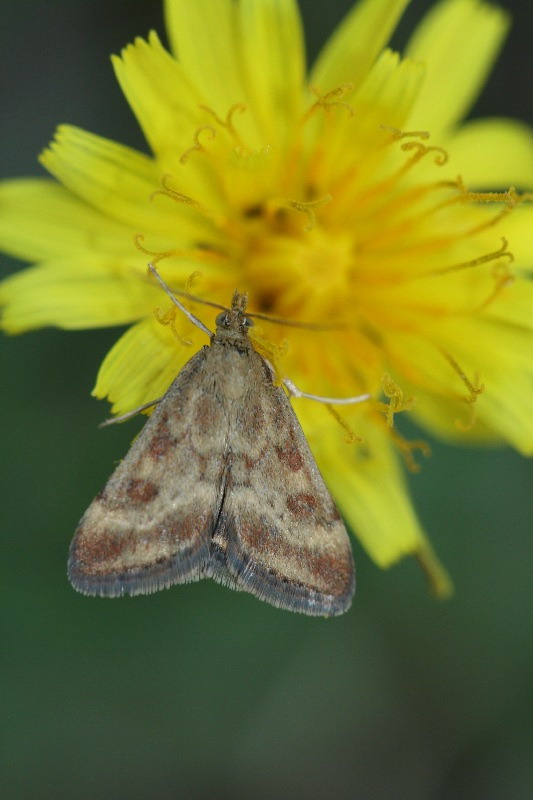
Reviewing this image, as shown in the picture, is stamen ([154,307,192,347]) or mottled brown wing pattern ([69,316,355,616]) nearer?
mottled brown wing pattern ([69,316,355,616])

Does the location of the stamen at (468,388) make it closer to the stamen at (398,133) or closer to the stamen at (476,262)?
the stamen at (476,262)

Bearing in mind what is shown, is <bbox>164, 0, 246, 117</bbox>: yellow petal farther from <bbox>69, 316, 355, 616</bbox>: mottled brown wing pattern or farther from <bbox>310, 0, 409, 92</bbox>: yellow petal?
<bbox>69, 316, 355, 616</bbox>: mottled brown wing pattern

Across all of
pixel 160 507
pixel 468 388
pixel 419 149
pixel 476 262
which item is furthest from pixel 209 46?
pixel 160 507

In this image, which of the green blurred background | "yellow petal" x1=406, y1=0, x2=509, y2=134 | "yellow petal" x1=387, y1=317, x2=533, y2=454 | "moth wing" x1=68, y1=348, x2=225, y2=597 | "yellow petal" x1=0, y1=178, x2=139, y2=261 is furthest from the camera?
the green blurred background

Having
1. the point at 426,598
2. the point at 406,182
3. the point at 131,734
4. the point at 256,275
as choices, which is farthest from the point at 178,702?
the point at 406,182

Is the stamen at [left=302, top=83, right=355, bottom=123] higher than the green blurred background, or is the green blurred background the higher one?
the stamen at [left=302, top=83, right=355, bottom=123]

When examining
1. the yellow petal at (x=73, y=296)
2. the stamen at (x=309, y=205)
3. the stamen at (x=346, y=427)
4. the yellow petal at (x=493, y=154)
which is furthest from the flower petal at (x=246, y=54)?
the stamen at (x=346, y=427)

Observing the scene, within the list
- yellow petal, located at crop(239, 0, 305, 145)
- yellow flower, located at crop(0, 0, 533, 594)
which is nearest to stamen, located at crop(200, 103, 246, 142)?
yellow flower, located at crop(0, 0, 533, 594)

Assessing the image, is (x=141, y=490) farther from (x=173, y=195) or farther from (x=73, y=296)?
(x=173, y=195)
